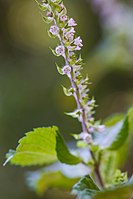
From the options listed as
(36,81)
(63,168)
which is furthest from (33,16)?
(63,168)

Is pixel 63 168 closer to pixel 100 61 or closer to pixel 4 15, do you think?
pixel 100 61

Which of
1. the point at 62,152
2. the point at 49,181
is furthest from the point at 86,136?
the point at 49,181

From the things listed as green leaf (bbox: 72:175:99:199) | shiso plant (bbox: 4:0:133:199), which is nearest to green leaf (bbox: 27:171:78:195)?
shiso plant (bbox: 4:0:133:199)

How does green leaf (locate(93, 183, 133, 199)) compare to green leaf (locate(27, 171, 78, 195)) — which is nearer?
green leaf (locate(93, 183, 133, 199))

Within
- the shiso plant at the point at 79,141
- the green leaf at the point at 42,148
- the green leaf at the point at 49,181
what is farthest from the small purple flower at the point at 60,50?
the green leaf at the point at 49,181

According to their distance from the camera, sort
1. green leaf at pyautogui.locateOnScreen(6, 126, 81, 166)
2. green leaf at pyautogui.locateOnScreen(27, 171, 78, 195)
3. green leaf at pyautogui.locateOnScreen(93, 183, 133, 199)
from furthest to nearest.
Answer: green leaf at pyautogui.locateOnScreen(27, 171, 78, 195) → green leaf at pyautogui.locateOnScreen(6, 126, 81, 166) → green leaf at pyautogui.locateOnScreen(93, 183, 133, 199)

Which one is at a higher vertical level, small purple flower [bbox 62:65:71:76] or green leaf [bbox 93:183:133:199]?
small purple flower [bbox 62:65:71:76]

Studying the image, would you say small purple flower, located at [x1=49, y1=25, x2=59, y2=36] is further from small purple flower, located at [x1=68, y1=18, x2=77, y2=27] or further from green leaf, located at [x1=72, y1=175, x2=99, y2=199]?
green leaf, located at [x1=72, y1=175, x2=99, y2=199]
